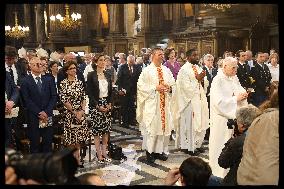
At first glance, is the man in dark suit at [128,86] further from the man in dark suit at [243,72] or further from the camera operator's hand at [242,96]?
the camera operator's hand at [242,96]

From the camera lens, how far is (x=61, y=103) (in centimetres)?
618

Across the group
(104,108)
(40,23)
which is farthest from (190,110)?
(40,23)

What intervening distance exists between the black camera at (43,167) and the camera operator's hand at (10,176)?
0.02 meters

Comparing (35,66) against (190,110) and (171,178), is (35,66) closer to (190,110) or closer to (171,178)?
(190,110)

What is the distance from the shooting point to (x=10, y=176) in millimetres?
2027

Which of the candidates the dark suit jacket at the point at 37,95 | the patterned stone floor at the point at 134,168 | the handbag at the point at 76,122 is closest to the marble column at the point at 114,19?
the patterned stone floor at the point at 134,168

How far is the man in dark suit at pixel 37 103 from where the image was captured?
5500mm

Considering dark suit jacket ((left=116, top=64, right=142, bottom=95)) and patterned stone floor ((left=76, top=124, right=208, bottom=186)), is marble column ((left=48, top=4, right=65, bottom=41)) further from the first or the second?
patterned stone floor ((left=76, top=124, right=208, bottom=186))

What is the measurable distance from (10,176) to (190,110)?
211 inches

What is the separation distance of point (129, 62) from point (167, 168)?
14.7 ft

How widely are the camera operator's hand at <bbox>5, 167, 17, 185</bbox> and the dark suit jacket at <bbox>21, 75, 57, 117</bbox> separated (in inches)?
141

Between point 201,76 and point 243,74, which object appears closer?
point 201,76

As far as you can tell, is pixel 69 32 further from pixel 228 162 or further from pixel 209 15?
pixel 228 162
